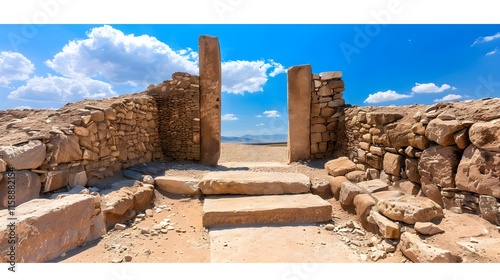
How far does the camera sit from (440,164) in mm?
3279

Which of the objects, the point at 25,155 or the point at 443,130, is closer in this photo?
the point at 443,130

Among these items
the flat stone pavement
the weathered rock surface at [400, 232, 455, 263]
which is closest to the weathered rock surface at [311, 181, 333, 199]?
the flat stone pavement

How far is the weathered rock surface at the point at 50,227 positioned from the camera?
2475 millimetres

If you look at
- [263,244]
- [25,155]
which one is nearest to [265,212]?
[263,244]

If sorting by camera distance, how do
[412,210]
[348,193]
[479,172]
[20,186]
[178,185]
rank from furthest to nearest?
[178,185]
[348,193]
[20,186]
[412,210]
[479,172]

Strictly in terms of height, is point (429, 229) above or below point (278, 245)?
above

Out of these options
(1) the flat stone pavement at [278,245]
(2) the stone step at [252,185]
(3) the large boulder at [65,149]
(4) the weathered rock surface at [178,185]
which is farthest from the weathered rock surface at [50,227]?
(2) the stone step at [252,185]

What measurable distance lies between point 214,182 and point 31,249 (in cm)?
260

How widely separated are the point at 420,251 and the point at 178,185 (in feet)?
12.8

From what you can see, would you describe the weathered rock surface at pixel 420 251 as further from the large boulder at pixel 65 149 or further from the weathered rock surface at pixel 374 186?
the large boulder at pixel 65 149

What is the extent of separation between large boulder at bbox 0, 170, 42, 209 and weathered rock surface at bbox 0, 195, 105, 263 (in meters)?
0.21

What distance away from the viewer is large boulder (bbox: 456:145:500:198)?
270 centimetres

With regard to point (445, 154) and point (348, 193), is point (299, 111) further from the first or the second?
point (445, 154)

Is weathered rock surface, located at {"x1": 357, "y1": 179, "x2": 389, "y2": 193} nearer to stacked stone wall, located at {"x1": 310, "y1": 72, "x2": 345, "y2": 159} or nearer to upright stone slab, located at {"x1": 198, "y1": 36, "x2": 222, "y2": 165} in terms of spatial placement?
stacked stone wall, located at {"x1": 310, "y1": 72, "x2": 345, "y2": 159}
